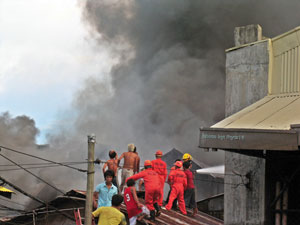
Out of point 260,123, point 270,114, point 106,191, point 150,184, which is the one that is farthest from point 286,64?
point 106,191

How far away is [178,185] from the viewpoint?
37.1 ft

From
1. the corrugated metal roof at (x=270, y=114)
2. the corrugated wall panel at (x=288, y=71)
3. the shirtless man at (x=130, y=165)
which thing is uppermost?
the corrugated wall panel at (x=288, y=71)

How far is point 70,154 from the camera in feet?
105

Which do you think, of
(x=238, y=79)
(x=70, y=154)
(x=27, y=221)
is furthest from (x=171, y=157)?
(x=70, y=154)

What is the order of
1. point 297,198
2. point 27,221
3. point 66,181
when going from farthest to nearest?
point 66,181 < point 27,221 < point 297,198

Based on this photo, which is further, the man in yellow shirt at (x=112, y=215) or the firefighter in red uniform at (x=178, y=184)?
the firefighter in red uniform at (x=178, y=184)

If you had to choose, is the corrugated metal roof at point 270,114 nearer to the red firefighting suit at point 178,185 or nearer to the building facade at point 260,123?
the building facade at point 260,123

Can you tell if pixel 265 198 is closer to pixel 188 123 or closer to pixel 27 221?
pixel 27 221

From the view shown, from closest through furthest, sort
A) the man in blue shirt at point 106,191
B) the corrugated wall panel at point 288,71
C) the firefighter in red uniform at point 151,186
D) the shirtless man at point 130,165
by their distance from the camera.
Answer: the man in blue shirt at point 106,191 → the corrugated wall panel at point 288,71 → the firefighter in red uniform at point 151,186 → the shirtless man at point 130,165

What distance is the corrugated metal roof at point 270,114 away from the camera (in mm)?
8219

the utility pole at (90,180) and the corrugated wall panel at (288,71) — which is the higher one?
the corrugated wall panel at (288,71)

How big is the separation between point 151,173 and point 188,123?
778 inches

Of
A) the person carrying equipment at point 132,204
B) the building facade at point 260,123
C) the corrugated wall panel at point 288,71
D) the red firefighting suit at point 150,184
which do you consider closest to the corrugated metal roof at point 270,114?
the building facade at point 260,123

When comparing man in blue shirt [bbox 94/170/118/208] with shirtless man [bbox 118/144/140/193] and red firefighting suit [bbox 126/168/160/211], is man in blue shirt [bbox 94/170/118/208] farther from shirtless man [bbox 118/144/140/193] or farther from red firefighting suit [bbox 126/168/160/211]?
shirtless man [bbox 118/144/140/193]
